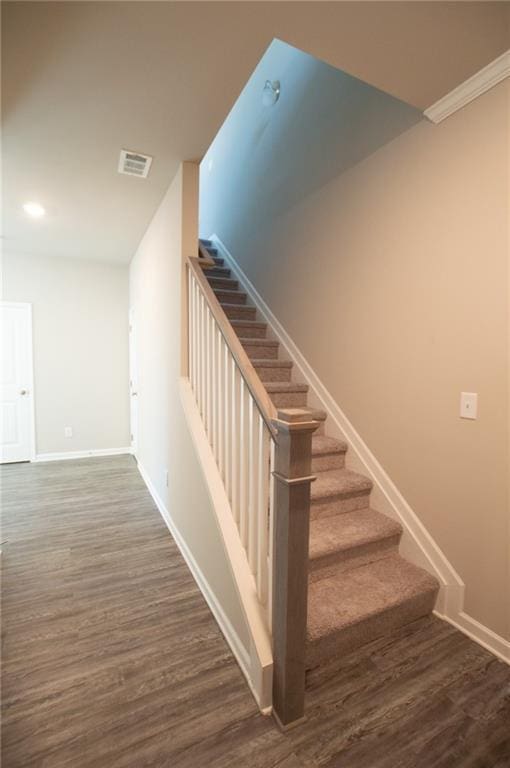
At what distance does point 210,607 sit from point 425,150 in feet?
8.90

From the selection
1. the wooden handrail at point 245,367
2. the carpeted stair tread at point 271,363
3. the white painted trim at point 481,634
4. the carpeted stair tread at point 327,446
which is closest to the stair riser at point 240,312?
the carpeted stair tread at point 271,363

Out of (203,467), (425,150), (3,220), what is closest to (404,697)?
(203,467)

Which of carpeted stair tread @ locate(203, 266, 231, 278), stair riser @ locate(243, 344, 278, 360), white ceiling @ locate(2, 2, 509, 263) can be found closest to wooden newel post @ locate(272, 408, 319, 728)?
white ceiling @ locate(2, 2, 509, 263)

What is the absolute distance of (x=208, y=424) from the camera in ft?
6.78

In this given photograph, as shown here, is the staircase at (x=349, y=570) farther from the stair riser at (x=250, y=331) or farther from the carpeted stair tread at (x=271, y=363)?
the stair riser at (x=250, y=331)

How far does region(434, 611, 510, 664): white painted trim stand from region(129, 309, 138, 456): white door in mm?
3651

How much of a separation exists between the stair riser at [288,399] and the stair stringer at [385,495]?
7cm

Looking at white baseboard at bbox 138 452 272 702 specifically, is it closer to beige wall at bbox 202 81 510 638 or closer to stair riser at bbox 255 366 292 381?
beige wall at bbox 202 81 510 638

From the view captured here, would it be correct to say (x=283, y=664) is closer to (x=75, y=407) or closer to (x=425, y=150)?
(x=425, y=150)

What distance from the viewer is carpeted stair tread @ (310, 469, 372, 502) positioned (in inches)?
83.7

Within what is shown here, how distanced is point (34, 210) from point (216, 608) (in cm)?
348

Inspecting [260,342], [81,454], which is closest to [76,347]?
[81,454]

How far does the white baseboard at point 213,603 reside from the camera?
1.52 m

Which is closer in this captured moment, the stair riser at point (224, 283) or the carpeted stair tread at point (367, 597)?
the carpeted stair tread at point (367, 597)
